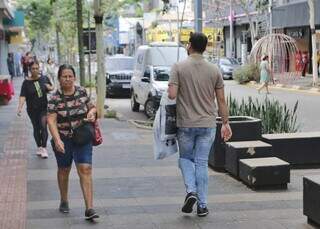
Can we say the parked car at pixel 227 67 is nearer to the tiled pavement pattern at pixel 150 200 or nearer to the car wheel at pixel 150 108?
the car wheel at pixel 150 108

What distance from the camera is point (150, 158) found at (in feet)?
37.2

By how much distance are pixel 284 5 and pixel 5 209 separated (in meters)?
41.8

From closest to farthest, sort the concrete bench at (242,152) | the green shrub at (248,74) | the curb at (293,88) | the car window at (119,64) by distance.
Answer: the concrete bench at (242,152) → the car window at (119,64) → the curb at (293,88) → the green shrub at (248,74)

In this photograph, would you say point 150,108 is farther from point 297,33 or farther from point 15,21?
point 297,33

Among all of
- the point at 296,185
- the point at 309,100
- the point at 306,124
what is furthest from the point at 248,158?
the point at 309,100

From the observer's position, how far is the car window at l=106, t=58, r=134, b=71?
2962cm

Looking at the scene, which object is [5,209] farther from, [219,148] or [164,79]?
[164,79]

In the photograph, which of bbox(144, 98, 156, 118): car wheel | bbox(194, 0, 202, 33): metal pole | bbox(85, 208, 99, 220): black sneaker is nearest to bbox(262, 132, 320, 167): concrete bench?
bbox(85, 208, 99, 220): black sneaker

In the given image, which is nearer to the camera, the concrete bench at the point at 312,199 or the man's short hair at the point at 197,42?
the concrete bench at the point at 312,199

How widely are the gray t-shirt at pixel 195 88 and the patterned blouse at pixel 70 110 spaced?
0.96m

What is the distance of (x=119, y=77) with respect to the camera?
94.2ft

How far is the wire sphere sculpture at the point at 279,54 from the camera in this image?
35.5 meters

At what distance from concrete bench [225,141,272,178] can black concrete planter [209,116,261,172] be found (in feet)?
1.10

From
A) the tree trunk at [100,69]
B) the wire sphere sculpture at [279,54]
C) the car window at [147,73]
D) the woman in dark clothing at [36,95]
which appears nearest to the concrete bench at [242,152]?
the woman in dark clothing at [36,95]
